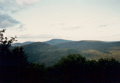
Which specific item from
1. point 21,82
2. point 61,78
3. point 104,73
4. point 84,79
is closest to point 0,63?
point 21,82

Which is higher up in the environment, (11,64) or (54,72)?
(11,64)

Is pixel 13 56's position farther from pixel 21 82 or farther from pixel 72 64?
pixel 72 64

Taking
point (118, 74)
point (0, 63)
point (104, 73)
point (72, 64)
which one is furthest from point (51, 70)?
point (0, 63)

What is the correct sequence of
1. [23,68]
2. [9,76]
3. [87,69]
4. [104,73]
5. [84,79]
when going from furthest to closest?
[87,69], [104,73], [84,79], [23,68], [9,76]

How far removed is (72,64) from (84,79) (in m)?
8.97

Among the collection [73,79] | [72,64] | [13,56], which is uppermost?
[13,56]

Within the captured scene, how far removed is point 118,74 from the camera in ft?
161

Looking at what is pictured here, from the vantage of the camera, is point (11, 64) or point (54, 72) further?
point (54, 72)

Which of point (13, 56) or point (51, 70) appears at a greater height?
point (13, 56)

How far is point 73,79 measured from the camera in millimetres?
45188

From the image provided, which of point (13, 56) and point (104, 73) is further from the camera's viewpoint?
point (104, 73)

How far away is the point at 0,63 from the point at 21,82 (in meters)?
5.40

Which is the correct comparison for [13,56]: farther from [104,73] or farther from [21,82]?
[104,73]

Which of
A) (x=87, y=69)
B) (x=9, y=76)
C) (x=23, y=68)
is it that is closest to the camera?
(x=9, y=76)
